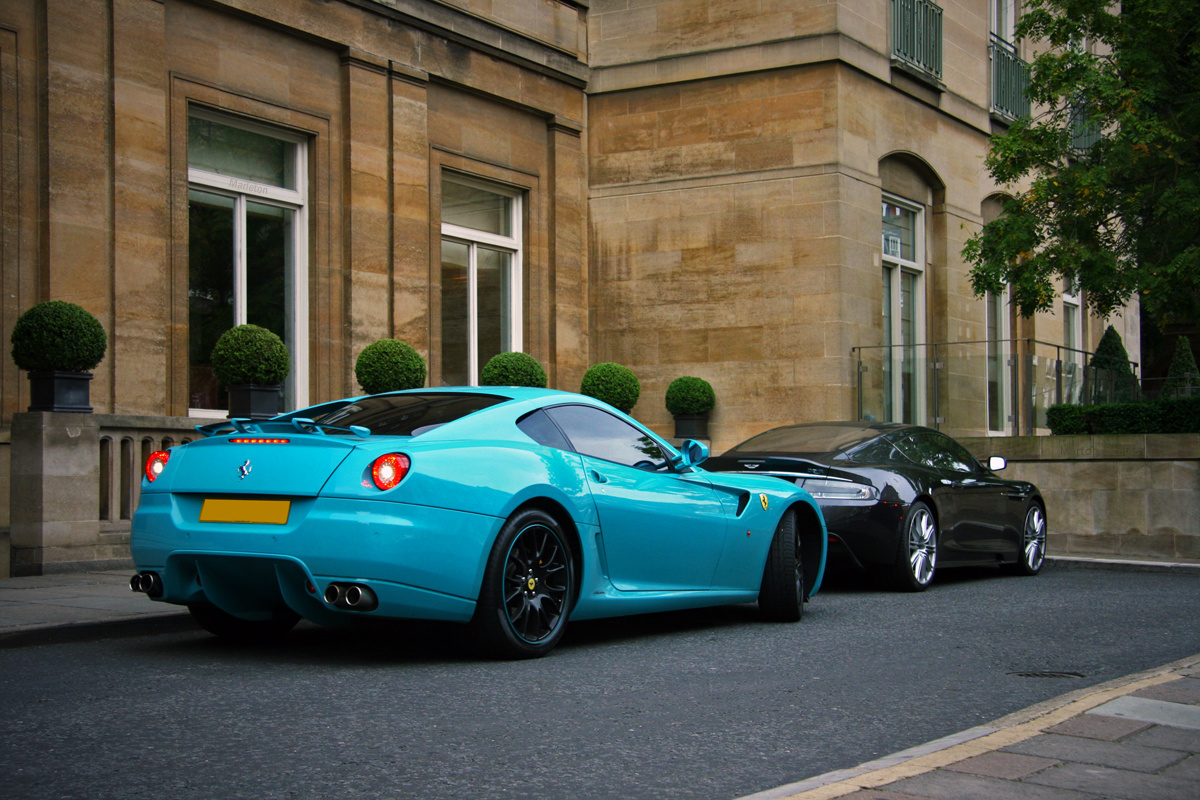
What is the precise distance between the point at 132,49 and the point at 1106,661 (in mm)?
10890

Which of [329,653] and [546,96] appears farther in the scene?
[546,96]

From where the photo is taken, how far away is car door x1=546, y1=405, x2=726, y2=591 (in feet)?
22.2

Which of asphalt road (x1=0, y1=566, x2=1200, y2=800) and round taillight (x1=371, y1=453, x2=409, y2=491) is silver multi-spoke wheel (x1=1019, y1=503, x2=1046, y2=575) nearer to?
asphalt road (x1=0, y1=566, x2=1200, y2=800)

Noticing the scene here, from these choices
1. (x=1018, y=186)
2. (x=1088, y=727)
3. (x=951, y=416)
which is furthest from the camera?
(x=1018, y=186)

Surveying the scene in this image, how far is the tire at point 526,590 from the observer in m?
5.98

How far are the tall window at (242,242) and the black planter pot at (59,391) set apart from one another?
298 cm

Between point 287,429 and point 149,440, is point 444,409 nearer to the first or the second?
point 287,429

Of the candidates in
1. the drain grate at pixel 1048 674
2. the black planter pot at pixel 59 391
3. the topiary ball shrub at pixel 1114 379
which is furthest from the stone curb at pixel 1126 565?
the black planter pot at pixel 59 391

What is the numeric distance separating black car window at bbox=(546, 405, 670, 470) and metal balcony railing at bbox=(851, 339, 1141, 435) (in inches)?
450

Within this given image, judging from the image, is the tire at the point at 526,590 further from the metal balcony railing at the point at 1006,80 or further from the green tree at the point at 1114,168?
the metal balcony railing at the point at 1006,80

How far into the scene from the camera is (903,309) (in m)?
21.0

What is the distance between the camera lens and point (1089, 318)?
2923cm

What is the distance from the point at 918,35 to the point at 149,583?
17.5 metres

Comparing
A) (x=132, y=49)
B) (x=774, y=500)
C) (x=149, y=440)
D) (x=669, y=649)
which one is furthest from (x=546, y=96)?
(x=669, y=649)
